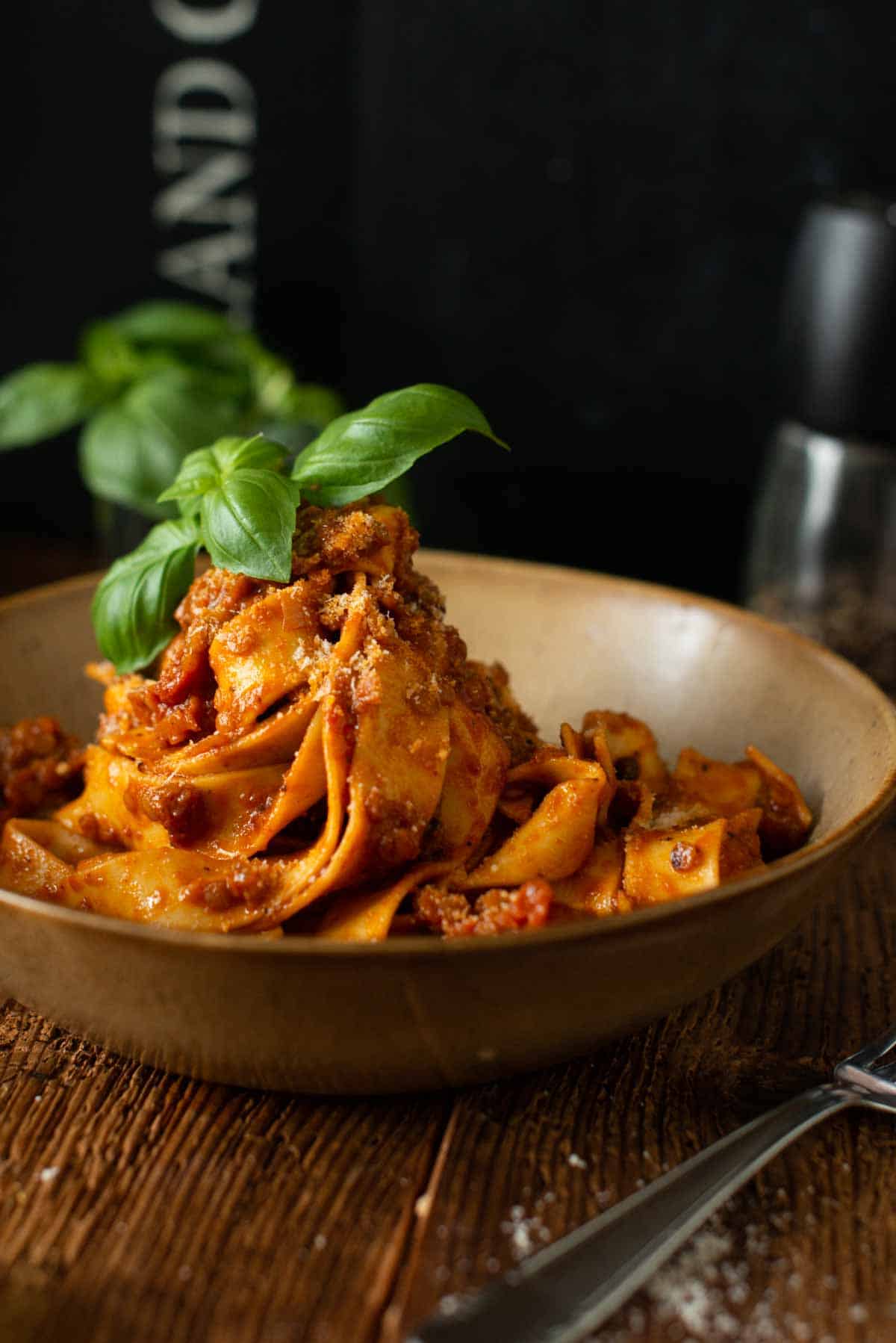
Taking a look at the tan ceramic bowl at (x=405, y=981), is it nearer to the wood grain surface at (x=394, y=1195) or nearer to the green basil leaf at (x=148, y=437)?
the wood grain surface at (x=394, y=1195)

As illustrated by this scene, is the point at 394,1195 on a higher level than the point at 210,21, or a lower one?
lower

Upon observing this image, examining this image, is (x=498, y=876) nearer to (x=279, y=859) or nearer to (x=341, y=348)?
(x=279, y=859)

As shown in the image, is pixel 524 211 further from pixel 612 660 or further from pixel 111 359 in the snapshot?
pixel 612 660

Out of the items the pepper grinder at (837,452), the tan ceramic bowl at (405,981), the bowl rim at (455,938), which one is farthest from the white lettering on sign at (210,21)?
the bowl rim at (455,938)

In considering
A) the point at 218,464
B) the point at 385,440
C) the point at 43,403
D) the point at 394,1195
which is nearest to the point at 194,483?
the point at 218,464

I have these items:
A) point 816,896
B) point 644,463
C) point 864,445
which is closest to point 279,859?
point 816,896

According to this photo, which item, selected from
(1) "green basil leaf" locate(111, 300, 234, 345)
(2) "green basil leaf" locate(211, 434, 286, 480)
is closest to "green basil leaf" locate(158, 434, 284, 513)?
(2) "green basil leaf" locate(211, 434, 286, 480)
